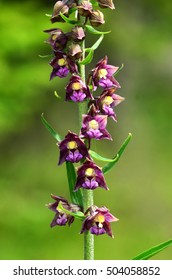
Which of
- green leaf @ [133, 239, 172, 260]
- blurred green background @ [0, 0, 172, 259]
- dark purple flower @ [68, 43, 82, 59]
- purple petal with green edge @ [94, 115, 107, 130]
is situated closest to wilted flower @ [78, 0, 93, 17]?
dark purple flower @ [68, 43, 82, 59]

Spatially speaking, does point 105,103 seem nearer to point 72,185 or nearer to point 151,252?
point 72,185

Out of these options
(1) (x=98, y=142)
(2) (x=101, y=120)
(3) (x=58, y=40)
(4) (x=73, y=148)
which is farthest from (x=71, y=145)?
(1) (x=98, y=142)

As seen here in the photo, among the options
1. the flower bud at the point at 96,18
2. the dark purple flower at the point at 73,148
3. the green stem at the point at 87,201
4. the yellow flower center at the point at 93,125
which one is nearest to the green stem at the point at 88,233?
the green stem at the point at 87,201

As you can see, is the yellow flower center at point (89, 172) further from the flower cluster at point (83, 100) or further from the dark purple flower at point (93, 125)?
the dark purple flower at point (93, 125)

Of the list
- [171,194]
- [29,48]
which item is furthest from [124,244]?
[29,48]

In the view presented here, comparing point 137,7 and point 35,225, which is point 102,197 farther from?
point 137,7
